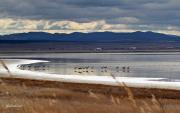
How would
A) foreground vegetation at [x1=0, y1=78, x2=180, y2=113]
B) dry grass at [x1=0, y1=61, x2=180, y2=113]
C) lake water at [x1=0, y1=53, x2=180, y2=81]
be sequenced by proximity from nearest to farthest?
foreground vegetation at [x1=0, y1=78, x2=180, y2=113], dry grass at [x1=0, y1=61, x2=180, y2=113], lake water at [x1=0, y1=53, x2=180, y2=81]

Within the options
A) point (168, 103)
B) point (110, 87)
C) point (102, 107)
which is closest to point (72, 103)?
point (102, 107)

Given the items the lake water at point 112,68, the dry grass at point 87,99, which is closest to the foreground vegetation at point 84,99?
the dry grass at point 87,99

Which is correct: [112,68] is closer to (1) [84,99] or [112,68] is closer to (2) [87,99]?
(1) [84,99]

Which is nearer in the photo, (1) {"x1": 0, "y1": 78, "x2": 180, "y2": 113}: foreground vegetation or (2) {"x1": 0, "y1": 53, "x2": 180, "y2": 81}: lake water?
(1) {"x1": 0, "y1": 78, "x2": 180, "y2": 113}: foreground vegetation

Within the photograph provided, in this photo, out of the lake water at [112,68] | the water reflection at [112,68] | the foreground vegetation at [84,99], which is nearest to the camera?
the foreground vegetation at [84,99]

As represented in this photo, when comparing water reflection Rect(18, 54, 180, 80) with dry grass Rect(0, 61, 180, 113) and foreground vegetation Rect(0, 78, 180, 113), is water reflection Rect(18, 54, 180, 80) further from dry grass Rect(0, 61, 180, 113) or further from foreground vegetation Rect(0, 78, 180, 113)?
foreground vegetation Rect(0, 78, 180, 113)

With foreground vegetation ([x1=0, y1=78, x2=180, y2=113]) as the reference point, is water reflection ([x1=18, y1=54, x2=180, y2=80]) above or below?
below

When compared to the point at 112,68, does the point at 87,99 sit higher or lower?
higher

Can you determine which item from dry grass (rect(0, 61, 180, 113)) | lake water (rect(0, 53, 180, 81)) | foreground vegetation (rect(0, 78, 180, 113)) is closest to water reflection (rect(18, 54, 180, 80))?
lake water (rect(0, 53, 180, 81))

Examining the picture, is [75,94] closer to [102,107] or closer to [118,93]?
[118,93]

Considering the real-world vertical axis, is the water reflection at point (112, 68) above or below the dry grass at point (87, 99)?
below

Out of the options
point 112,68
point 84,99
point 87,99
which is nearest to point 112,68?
point 112,68

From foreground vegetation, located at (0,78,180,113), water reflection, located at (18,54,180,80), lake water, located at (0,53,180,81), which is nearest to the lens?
foreground vegetation, located at (0,78,180,113)

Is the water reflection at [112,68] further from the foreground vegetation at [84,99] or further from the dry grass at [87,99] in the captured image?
the foreground vegetation at [84,99]
